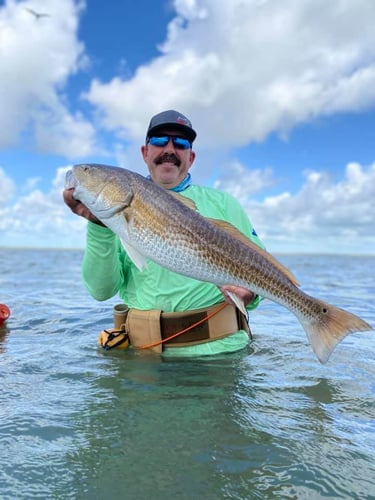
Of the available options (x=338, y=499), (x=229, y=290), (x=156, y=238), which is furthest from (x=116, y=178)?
(x=338, y=499)

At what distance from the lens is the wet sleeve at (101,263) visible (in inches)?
211

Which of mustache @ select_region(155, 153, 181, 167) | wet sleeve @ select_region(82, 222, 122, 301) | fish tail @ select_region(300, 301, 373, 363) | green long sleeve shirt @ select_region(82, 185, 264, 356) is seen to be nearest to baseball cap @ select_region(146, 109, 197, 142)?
mustache @ select_region(155, 153, 181, 167)

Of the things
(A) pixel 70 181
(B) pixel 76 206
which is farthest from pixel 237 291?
(A) pixel 70 181

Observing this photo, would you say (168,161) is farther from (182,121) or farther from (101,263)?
(101,263)

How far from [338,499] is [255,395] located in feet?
6.34

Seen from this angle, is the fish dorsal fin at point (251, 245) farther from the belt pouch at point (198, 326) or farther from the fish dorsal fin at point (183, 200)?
the belt pouch at point (198, 326)

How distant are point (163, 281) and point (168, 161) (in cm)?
161

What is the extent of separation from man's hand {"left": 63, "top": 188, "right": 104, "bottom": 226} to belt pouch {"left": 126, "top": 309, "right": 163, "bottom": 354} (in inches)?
62.4

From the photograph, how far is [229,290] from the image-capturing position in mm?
4852

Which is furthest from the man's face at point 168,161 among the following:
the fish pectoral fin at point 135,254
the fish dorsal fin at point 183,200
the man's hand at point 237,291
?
the man's hand at point 237,291

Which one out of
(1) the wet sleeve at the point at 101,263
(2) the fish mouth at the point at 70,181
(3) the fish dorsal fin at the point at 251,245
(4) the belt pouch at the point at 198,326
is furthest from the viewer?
(4) the belt pouch at the point at 198,326

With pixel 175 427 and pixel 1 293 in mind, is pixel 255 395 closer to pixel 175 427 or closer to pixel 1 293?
pixel 175 427

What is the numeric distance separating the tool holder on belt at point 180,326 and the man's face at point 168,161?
1.78 meters

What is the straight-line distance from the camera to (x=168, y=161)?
6.36 m
